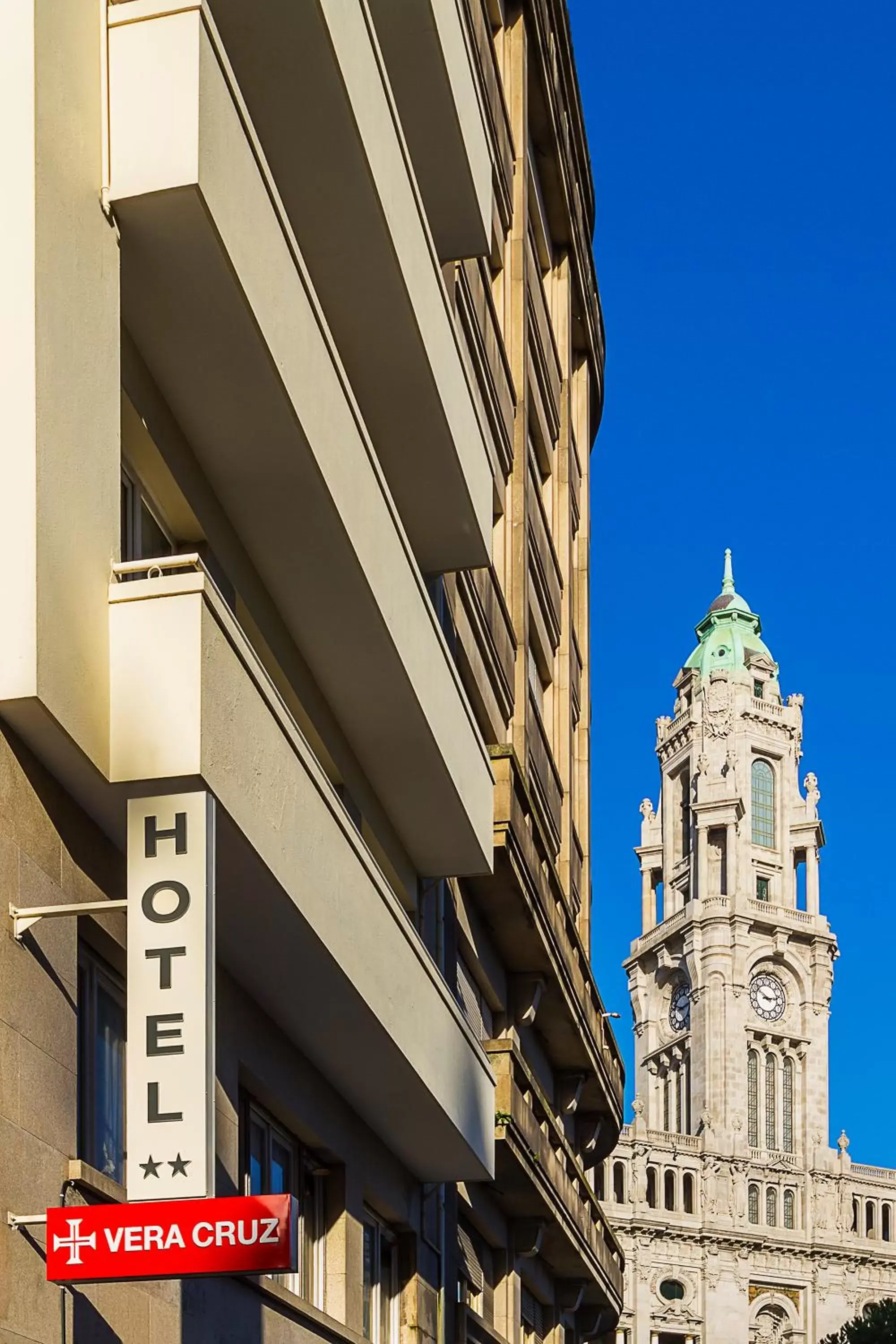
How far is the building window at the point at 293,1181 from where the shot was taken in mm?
15148

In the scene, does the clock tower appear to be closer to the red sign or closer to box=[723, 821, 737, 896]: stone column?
box=[723, 821, 737, 896]: stone column

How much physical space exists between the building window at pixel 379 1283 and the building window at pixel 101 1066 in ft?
24.2

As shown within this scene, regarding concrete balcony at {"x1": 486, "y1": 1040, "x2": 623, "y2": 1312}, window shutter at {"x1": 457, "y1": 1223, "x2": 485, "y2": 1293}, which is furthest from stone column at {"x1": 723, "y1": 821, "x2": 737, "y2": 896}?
window shutter at {"x1": 457, "y1": 1223, "x2": 485, "y2": 1293}

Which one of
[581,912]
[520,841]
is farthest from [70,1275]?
[581,912]

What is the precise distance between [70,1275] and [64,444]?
13.1ft

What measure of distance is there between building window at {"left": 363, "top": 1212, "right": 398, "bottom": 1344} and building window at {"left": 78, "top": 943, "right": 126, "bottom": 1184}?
7.37 meters

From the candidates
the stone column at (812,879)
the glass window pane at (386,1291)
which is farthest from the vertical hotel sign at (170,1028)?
the stone column at (812,879)

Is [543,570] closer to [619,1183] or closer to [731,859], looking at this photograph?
[619,1183]

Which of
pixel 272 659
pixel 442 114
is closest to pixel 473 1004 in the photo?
pixel 272 659

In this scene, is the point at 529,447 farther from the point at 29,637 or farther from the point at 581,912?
the point at 29,637

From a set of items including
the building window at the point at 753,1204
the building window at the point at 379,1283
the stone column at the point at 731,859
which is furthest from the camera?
the stone column at the point at 731,859

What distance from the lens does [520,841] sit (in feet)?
81.3

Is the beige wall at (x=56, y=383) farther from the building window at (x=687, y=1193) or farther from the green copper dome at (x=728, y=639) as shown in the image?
the green copper dome at (x=728, y=639)

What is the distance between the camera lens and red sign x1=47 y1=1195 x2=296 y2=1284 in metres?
9.20
